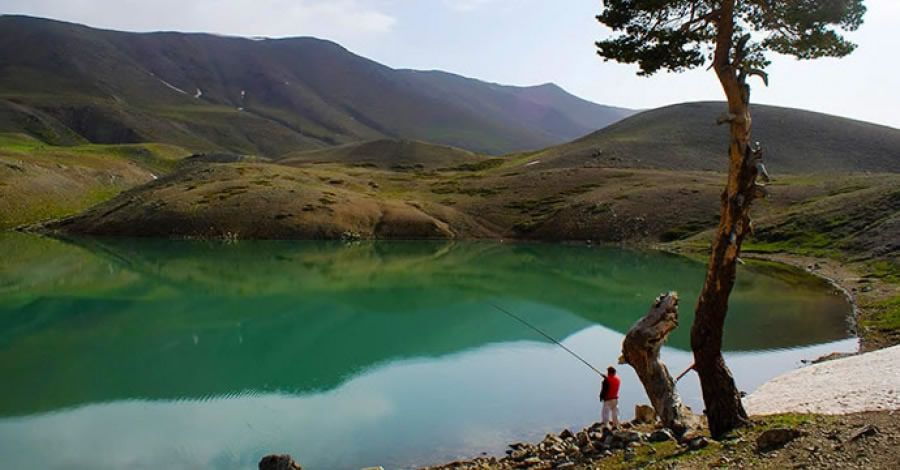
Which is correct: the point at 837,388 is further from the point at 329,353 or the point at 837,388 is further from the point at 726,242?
the point at 329,353

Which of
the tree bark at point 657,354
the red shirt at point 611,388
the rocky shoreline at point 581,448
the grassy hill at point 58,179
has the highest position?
the tree bark at point 657,354

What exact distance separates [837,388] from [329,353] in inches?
944

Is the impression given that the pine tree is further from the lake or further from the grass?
the grass

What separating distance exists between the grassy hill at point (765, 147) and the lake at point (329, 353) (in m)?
90.5

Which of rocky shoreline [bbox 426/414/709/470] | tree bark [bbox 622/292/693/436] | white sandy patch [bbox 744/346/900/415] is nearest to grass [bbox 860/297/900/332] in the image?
white sandy patch [bbox 744/346/900/415]

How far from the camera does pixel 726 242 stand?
15727 millimetres

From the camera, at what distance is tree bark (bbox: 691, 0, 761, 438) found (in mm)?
15422

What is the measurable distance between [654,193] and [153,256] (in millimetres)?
77255

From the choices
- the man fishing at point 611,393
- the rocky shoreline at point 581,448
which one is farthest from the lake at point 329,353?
the man fishing at point 611,393

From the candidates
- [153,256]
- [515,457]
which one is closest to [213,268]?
[153,256]

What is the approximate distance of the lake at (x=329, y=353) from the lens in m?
23.2

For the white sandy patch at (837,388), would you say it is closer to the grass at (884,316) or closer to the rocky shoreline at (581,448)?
the rocky shoreline at (581,448)

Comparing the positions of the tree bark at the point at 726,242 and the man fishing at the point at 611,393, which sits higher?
the tree bark at the point at 726,242

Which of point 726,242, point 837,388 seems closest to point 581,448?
point 726,242
